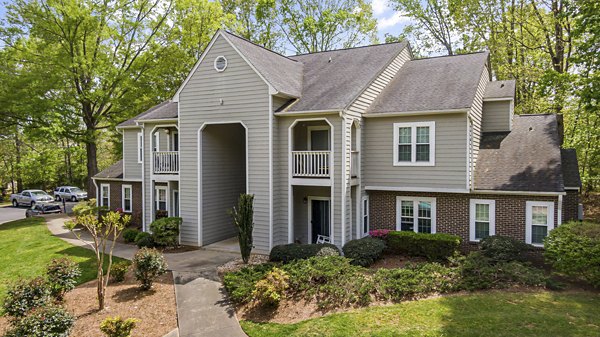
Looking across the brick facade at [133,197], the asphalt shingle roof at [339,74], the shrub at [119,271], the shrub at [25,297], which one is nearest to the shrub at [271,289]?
the shrub at [119,271]

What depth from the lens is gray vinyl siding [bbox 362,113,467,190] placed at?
1447 centimetres

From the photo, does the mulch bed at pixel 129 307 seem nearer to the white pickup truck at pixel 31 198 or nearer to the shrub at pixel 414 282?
the shrub at pixel 414 282

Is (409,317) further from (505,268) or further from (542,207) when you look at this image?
(542,207)

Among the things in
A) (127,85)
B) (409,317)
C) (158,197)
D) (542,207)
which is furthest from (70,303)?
(127,85)

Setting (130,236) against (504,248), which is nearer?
(504,248)

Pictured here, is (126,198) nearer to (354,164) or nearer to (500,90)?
(354,164)

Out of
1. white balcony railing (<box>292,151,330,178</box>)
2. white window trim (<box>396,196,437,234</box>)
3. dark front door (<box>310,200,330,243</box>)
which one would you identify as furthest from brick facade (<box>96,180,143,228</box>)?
white window trim (<box>396,196,437,234</box>)

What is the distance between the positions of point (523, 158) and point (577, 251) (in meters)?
5.43

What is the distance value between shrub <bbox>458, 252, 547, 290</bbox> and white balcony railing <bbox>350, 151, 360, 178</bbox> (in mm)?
5039

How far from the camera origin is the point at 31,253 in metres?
16.6

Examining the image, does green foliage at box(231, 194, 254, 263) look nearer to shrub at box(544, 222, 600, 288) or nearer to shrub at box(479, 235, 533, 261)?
shrub at box(479, 235, 533, 261)

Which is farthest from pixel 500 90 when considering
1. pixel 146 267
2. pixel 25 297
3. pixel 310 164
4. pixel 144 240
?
pixel 25 297

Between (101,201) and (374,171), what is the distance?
727 inches

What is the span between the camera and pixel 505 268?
11.3 meters
